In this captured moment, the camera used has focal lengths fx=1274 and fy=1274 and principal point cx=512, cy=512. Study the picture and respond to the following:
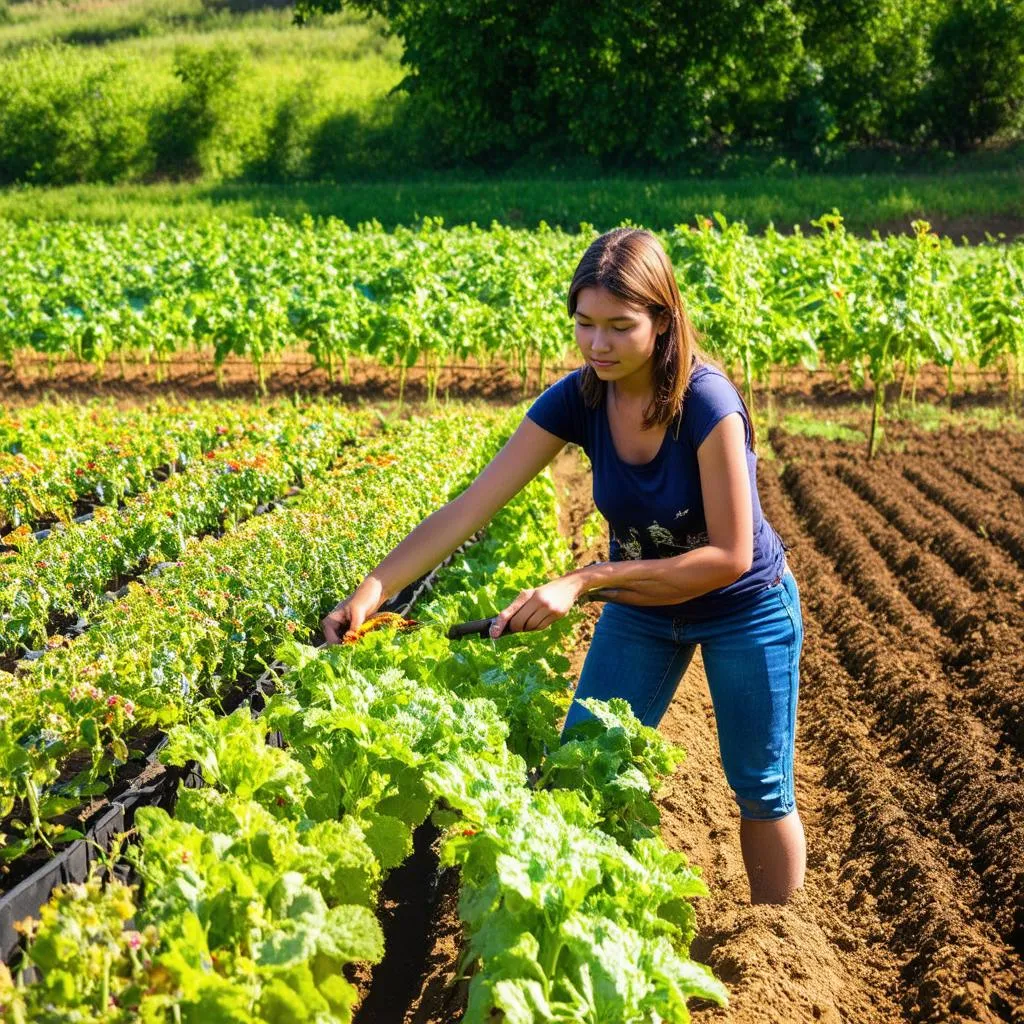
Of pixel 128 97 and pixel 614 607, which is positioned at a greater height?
pixel 128 97

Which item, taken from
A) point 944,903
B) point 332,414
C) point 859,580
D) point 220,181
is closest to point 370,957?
point 944,903

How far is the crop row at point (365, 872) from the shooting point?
214cm

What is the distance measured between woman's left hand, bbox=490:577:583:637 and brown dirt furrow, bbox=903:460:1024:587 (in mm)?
4831

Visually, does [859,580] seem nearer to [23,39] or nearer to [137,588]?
[137,588]

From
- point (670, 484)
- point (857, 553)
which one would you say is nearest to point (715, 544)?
point (670, 484)

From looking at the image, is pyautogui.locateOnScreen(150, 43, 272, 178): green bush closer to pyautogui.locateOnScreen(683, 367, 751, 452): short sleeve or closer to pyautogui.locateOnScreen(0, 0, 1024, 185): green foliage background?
pyautogui.locateOnScreen(0, 0, 1024, 185): green foliage background

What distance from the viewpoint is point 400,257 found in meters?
14.4

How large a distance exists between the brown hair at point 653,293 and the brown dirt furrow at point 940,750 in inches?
79.4

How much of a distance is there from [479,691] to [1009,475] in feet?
22.8

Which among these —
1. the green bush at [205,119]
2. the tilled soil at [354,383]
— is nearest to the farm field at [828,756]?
the tilled soil at [354,383]

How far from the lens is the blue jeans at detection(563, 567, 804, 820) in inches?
126

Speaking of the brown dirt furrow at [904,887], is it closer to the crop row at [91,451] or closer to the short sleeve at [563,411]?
the short sleeve at [563,411]

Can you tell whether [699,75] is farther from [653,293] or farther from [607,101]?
[653,293]

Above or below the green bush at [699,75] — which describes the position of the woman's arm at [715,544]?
below
